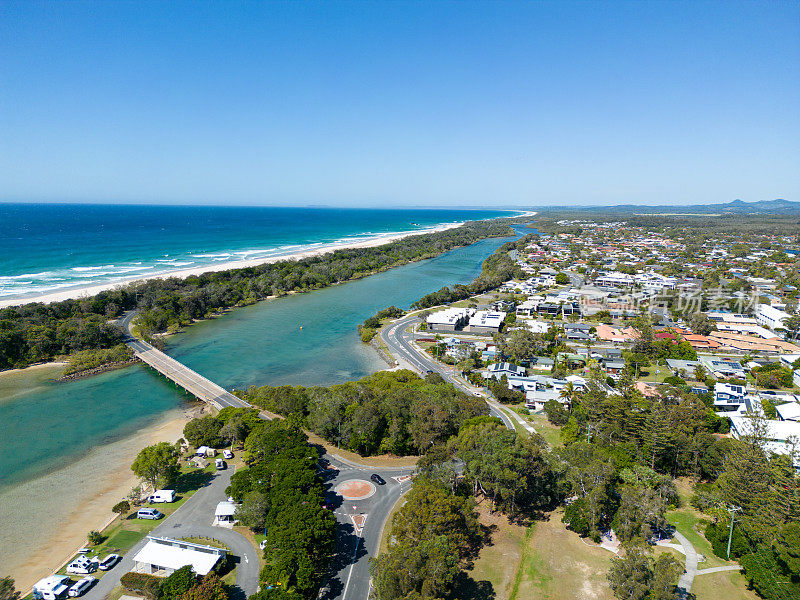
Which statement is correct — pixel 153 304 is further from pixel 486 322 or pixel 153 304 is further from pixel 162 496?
pixel 486 322

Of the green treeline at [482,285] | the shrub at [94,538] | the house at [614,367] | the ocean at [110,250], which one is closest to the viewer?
the shrub at [94,538]

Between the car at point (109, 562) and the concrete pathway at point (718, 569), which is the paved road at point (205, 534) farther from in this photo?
the concrete pathway at point (718, 569)

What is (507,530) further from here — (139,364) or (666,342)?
→ (139,364)

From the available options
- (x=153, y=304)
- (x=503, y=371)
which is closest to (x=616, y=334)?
(x=503, y=371)

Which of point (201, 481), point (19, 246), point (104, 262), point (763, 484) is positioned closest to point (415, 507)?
point (201, 481)

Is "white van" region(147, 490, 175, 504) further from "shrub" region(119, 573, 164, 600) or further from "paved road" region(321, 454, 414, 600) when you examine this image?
"paved road" region(321, 454, 414, 600)

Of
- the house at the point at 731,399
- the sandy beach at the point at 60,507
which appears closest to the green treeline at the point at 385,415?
the sandy beach at the point at 60,507
